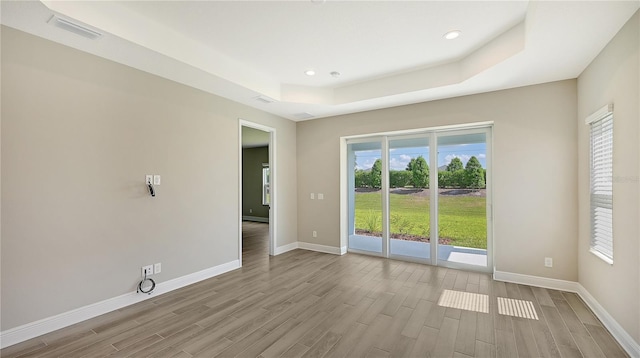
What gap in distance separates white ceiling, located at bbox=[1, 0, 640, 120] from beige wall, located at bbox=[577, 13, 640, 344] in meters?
0.19

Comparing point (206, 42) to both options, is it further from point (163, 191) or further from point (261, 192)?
point (261, 192)

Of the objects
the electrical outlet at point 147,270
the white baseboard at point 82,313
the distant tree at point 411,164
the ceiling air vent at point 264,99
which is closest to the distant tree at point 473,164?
the distant tree at point 411,164

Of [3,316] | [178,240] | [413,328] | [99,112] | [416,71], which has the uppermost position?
[416,71]

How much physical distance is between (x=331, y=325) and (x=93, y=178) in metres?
2.91

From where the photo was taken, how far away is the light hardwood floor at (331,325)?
226 cm

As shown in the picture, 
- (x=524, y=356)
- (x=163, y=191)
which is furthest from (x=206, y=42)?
(x=524, y=356)

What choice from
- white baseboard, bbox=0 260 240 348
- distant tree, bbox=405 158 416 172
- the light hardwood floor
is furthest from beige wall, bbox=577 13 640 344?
white baseboard, bbox=0 260 240 348

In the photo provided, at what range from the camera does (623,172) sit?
2342 mm

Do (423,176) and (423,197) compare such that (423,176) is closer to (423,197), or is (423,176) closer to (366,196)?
(423,197)

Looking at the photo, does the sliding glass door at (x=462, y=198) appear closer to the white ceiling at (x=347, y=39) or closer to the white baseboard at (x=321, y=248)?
the white ceiling at (x=347, y=39)

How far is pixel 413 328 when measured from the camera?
2.59 metres

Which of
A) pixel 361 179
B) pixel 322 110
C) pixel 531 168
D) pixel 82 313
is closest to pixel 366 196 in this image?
pixel 361 179

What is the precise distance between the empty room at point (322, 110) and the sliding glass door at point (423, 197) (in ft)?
0.12

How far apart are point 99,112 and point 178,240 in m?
1.79
